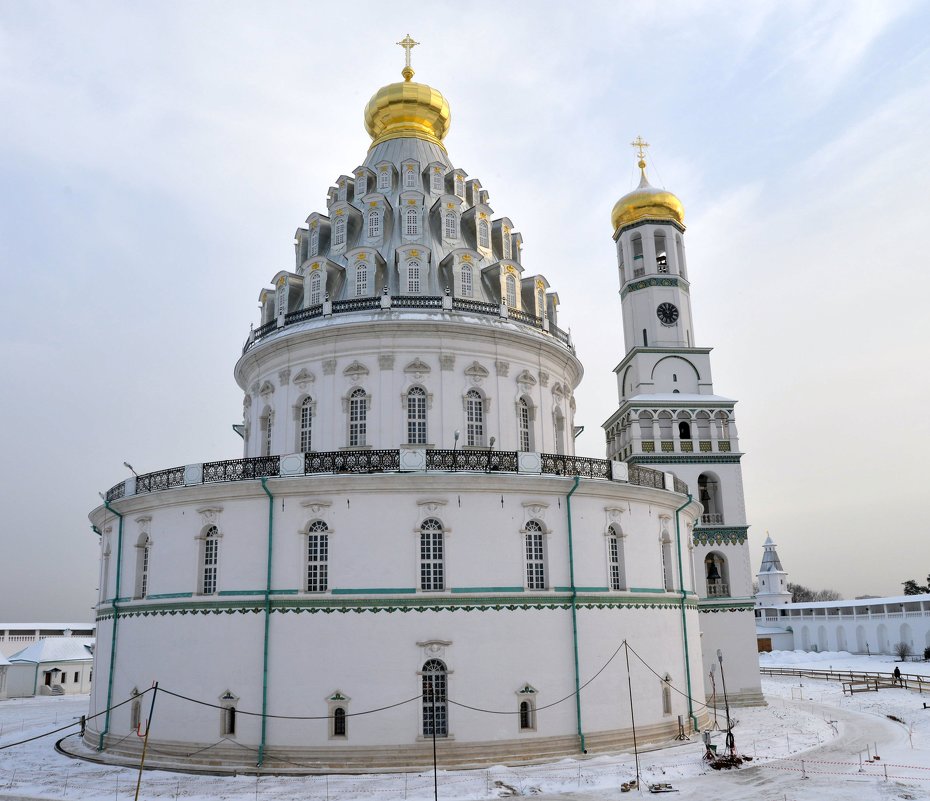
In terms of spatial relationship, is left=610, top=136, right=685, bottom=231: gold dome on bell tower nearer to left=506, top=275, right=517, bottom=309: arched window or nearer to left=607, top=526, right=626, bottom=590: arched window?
left=506, top=275, right=517, bottom=309: arched window

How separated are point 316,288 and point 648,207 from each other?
21.6 metres

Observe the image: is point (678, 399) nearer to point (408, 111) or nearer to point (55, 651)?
point (408, 111)

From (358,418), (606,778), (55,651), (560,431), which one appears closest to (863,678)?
(560,431)

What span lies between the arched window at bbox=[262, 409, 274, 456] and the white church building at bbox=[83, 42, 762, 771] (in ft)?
0.33

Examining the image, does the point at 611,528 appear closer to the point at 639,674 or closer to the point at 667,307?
the point at 639,674

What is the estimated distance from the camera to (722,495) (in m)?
40.8

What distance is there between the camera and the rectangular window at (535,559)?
26.1 meters

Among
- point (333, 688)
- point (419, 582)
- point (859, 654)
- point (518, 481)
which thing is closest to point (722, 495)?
point (518, 481)

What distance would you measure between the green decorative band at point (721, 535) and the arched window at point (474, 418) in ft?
48.0

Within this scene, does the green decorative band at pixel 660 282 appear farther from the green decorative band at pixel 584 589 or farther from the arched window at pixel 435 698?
the arched window at pixel 435 698

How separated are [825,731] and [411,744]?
16424 millimetres

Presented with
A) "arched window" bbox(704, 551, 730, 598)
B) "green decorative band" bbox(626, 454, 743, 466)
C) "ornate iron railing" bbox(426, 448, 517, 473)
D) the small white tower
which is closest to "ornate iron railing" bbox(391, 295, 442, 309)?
"ornate iron railing" bbox(426, 448, 517, 473)

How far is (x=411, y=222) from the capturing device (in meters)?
34.5

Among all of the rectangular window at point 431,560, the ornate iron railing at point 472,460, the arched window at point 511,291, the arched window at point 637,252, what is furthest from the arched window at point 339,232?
the arched window at point 637,252
